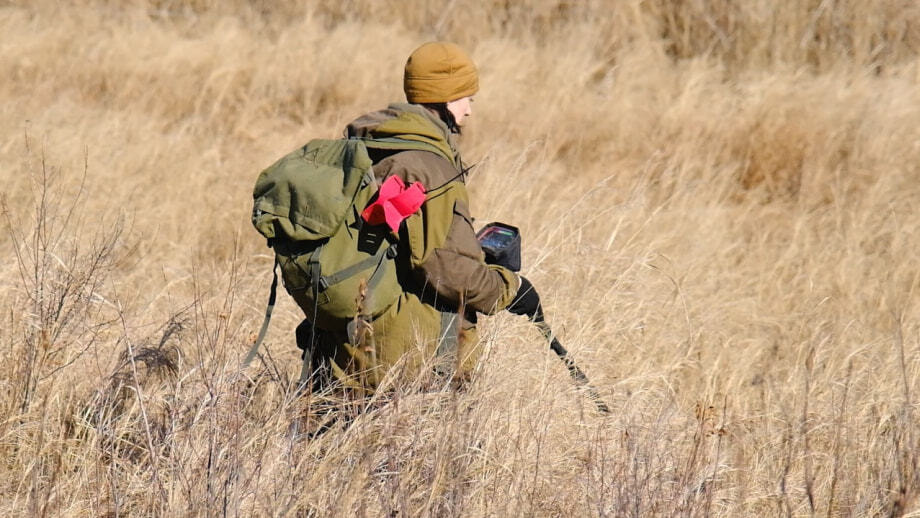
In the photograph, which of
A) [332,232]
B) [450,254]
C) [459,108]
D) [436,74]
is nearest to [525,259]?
[459,108]

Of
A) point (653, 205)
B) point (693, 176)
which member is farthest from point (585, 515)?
point (693, 176)

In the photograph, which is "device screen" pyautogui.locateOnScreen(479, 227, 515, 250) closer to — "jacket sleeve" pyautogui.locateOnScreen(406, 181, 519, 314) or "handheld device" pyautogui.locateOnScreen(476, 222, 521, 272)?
"handheld device" pyautogui.locateOnScreen(476, 222, 521, 272)

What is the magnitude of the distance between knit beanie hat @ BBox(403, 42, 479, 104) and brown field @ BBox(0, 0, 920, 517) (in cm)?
89

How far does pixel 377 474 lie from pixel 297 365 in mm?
1556

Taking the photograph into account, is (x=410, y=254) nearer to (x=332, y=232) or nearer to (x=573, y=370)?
(x=332, y=232)

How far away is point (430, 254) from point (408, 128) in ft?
1.29

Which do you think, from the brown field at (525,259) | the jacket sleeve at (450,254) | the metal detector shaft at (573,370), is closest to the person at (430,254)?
the jacket sleeve at (450,254)

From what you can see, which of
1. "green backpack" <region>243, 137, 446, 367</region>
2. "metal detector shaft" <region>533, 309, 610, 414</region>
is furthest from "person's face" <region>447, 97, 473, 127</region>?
"metal detector shaft" <region>533, 309, 610, 414</region>

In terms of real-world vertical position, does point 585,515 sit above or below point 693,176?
above

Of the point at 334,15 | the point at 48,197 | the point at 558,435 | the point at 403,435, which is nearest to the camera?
the point at 403,435

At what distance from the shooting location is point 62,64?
9.09m

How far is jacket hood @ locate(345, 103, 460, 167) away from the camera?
3141 millimetres

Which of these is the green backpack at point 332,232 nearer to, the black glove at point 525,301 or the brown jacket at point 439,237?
the brown jacket at point 439,237

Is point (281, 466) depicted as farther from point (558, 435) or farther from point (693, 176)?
point (693, 176)
